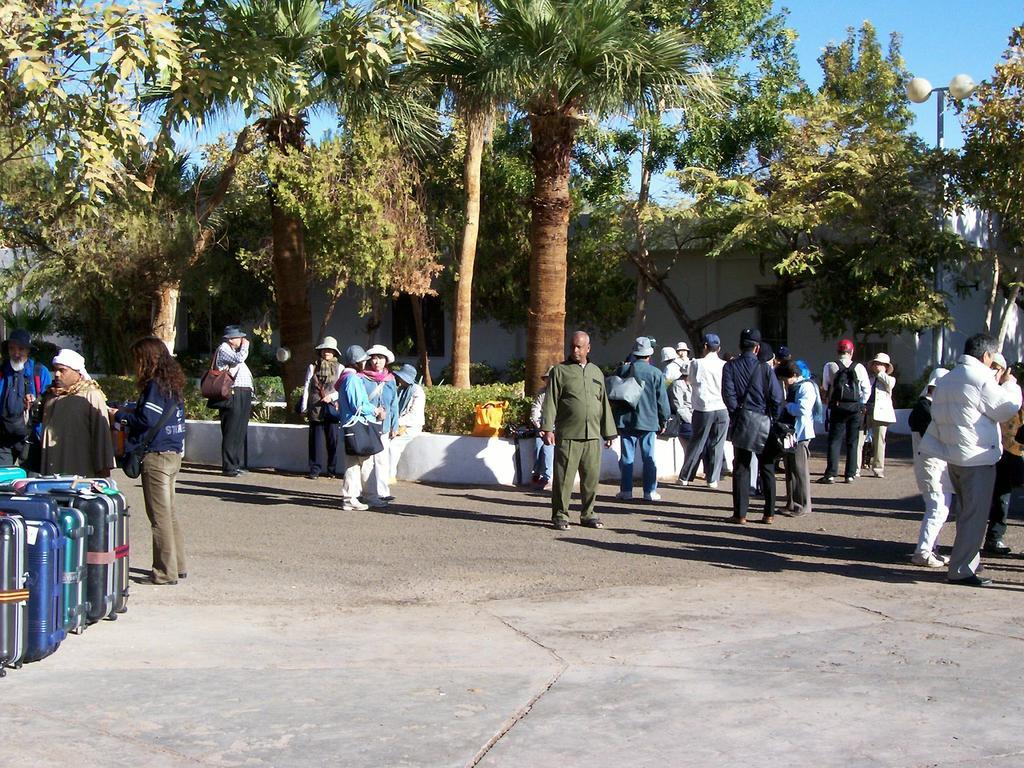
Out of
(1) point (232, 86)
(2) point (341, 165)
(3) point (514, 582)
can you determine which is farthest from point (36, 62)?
(2) point (341, 165)

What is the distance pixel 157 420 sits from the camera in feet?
26.4

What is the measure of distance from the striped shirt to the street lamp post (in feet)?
35.2

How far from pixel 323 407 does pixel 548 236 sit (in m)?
3.47

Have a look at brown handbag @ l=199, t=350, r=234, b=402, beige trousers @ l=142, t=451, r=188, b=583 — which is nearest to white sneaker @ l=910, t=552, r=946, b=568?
beige trousers @ l=142, t=451, r=188, b=583

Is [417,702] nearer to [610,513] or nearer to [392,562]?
[392,562]

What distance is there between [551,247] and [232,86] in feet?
17.6

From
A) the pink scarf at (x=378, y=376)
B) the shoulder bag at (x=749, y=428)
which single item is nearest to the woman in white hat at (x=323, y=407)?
the pink scarf at (x=378, y=376)

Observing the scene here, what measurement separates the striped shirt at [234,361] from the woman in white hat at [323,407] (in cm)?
92

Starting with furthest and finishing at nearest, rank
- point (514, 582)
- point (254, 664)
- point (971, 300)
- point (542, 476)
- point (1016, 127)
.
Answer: point (971, 300) < point (1016, 127) < point (542, 476) < point (514, 582) < point (254, 664)

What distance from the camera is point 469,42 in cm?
1380

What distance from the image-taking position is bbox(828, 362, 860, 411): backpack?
1462cm

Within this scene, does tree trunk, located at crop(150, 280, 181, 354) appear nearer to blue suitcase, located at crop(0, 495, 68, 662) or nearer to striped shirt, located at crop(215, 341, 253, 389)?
striped shirt, located at crop(215, 341, 253, 389)

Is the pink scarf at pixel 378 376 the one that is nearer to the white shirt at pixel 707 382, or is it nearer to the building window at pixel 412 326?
the white shirt at pixel 707 382

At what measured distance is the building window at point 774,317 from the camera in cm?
2592
